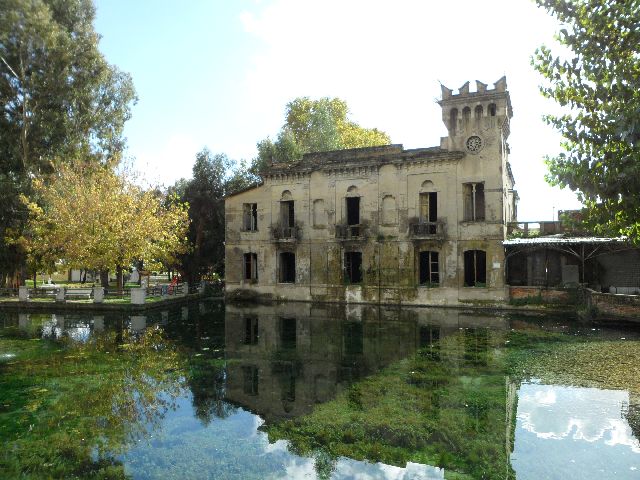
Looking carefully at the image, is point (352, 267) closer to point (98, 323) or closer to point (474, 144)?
point (474, 144)

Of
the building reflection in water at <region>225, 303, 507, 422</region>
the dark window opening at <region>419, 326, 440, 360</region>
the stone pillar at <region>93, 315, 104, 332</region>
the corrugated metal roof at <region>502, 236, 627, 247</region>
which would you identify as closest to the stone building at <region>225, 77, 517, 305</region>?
the corrugated metal roof at <region>502, 236, 627, 247</region>

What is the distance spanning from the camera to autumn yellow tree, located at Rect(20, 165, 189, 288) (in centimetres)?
2534

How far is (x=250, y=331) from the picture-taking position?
18219mm

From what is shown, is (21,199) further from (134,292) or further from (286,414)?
(286,414)

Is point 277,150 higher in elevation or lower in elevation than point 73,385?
higher

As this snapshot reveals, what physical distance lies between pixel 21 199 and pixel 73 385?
21.1 meters

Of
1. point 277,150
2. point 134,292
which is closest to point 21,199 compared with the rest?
point 134,292

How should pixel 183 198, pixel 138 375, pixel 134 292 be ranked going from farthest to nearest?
1. pixel 183 198
2. pixel 134 292
3. pixel 138 375

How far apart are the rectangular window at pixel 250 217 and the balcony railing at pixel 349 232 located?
614cm

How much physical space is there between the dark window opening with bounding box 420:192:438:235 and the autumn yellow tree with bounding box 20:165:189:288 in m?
14.9

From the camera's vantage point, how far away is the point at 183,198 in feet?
122

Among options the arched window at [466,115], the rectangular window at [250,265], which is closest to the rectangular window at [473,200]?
the arched window at [466,115]

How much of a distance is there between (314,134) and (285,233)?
664 inches

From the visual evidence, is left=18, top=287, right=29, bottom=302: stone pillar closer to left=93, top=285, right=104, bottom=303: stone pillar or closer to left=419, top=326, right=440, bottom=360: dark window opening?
left=93, top=285, right=104, bottom=303: stone pillar
